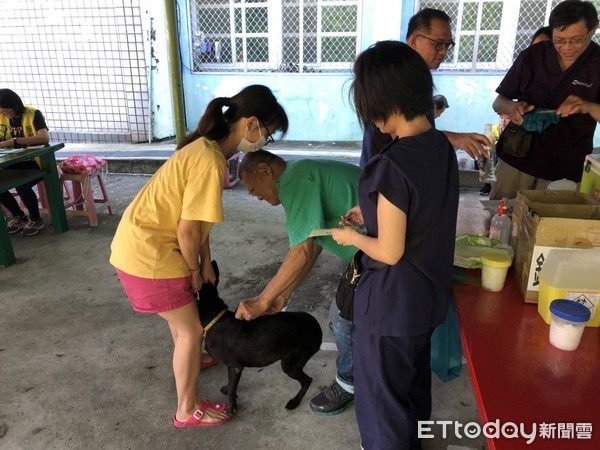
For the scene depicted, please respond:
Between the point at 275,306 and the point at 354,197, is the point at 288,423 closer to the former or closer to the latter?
the point at 275,306

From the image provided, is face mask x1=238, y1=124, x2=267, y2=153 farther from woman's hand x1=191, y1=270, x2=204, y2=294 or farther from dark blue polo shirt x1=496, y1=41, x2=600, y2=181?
dark blue polo shirt x1=496, y1=41, x2=600, y2=181

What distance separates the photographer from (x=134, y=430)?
2.07 metres

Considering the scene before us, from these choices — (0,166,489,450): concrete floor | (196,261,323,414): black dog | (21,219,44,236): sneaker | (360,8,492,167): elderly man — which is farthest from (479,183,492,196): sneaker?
(21,219,44,236): sneaker

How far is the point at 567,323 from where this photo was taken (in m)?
1.23

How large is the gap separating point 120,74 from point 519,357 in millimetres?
7169

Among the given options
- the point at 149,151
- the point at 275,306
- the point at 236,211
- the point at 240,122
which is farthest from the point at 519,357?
the point at 149,151

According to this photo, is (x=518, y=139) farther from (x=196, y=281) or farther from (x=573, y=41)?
(x=196, y=281)

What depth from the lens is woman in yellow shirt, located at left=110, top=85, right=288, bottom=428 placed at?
5.24 feet

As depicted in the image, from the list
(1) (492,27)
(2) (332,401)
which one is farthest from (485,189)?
(2) (332,401)

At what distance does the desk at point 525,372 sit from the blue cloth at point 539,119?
3.77 feet

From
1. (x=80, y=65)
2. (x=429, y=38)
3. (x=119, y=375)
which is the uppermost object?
(x=429, y=38)

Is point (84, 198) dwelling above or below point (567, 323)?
below

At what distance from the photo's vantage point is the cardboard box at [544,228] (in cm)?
142

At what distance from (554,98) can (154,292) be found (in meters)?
2.08
